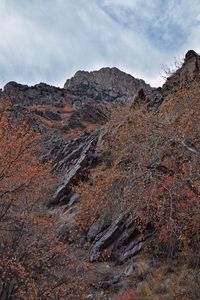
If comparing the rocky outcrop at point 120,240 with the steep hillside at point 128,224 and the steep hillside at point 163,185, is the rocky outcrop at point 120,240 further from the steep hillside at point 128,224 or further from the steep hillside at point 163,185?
the steep hillside at point 163,185

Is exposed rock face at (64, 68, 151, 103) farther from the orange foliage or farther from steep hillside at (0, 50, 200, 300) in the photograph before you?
the orange foliage

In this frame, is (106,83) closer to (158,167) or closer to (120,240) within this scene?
(120,240)

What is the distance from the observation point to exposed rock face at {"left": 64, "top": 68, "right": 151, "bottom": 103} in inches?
4649

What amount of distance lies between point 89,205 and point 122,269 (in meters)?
6.49

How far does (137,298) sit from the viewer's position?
14.8 metres

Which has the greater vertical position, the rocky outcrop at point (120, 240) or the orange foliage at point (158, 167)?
the orange foliage at point (158, 167)

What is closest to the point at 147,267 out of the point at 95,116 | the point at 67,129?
the point at 67,129

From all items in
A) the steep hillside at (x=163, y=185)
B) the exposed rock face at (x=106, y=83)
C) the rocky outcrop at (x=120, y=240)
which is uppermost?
the exposed rock face at (x=106, y=83)

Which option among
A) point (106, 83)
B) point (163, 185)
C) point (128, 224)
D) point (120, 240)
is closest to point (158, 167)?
point (163, 185)

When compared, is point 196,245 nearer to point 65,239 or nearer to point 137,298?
point 137,298

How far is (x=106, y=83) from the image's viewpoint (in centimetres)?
12925

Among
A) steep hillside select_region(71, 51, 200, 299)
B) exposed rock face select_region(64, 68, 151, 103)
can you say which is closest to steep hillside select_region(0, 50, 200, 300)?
steep hillside select_region(71, 51, 200, 299)

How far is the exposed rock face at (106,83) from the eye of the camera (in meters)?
118

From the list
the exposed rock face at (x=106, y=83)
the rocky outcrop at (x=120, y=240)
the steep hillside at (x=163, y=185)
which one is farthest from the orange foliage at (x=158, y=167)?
the exposed rock face at (x=106, y=83)
